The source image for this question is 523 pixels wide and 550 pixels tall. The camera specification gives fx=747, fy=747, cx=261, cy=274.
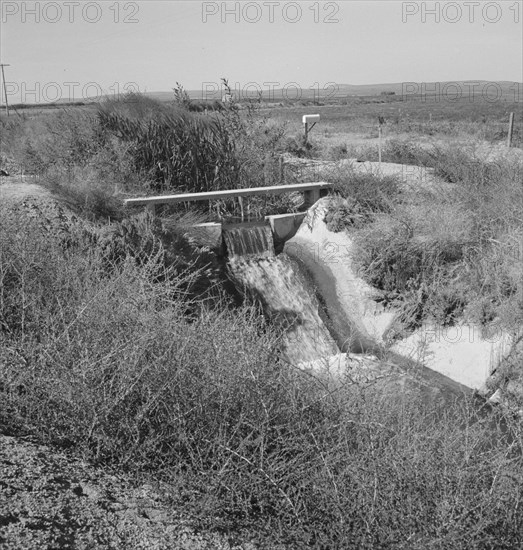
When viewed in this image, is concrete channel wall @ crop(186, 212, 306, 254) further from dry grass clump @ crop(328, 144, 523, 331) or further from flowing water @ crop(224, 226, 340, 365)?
dry grass clump @ crop(328, 144, 523, 331)

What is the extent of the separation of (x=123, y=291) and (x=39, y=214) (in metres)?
4.88

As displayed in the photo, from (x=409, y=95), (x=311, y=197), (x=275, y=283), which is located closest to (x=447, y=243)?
(x=275, y=283)

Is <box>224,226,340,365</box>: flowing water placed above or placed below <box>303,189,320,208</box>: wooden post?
below

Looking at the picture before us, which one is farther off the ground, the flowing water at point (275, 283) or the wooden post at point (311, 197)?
the wooden post at point (311, 197)

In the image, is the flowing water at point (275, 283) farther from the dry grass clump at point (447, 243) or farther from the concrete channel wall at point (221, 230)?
the dry grass clump at point (447, 243)

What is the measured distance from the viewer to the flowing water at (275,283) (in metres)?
13.1

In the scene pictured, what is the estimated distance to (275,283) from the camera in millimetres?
14836

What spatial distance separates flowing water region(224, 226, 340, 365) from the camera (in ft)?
42.9

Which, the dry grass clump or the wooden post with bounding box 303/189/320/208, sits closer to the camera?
the dry grass clump

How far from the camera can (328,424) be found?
523cm

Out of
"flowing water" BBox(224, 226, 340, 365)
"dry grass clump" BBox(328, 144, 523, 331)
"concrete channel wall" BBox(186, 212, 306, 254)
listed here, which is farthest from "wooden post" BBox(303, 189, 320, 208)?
"flowing water" BBox(224, 226, 340, 365)

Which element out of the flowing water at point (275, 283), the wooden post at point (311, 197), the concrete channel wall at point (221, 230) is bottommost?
the flowing water at point (275, 283)

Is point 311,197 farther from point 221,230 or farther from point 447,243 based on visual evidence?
point 447,243

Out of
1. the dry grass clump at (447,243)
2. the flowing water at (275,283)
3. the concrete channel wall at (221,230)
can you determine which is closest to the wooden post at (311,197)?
the concrete channel wall at (221,230)
